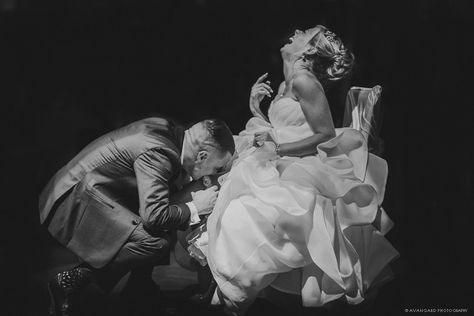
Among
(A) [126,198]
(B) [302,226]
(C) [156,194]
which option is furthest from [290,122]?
(A) [126,198]

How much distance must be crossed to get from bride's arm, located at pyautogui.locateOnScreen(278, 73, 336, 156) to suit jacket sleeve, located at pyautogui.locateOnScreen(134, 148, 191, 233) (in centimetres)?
60

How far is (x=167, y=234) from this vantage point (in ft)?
11.8

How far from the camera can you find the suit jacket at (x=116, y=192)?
3475 mm

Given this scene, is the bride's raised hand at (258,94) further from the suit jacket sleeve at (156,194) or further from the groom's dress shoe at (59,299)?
the groom's dress shoe at (59,299)

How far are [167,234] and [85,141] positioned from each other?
1009 mm

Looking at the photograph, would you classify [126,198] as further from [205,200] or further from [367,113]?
[367,113]

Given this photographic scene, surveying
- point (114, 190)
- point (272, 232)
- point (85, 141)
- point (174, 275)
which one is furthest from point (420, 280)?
point (85, 141)

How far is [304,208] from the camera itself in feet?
11.0

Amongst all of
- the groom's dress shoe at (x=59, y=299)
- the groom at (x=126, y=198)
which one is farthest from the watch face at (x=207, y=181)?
the groom's dress shoe at (x=59, y=299)

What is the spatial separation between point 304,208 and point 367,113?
30.5 inches

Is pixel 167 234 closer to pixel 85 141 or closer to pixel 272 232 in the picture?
pixel 272 232

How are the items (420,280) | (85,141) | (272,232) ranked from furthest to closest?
1. (85,141)
2. (420,280)
3. (272,232)

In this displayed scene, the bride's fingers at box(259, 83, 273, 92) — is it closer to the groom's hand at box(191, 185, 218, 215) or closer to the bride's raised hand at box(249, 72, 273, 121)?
the bride's raised hand at box(249, 72, 273, 121)

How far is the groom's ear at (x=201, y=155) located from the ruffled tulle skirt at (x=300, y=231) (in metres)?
0.17
